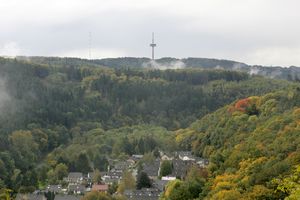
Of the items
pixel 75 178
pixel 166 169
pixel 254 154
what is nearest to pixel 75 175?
pixel 75 178

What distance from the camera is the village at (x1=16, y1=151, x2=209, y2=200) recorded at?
74.0m

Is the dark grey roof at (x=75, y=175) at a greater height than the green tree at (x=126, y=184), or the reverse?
the green tree at (x=126, y=184)

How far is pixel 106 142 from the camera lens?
12131cm

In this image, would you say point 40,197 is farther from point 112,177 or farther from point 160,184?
point 112,177

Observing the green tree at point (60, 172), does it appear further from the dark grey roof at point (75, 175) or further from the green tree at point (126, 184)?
the green tree at point (126, 184)

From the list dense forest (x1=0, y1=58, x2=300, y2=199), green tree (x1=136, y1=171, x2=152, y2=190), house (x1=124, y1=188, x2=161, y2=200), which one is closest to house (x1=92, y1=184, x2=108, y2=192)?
green tree (x1=136, y1=171, x2=152, y2=190)

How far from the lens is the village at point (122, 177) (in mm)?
74000

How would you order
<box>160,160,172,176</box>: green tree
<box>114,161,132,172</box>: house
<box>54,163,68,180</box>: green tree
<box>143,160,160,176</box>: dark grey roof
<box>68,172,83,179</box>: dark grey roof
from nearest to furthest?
<box>160,160,172,176</box>: green tree
<box>143,160,160,176</box>: dark grey roof
<box>68,172,83,179</box>: dark grey roof
<box>54,163,68,180</box>: green tree
<box>114,161,132,172</box>: house

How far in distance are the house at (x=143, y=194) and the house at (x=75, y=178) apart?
17.1 meters

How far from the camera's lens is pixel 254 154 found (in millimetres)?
49688

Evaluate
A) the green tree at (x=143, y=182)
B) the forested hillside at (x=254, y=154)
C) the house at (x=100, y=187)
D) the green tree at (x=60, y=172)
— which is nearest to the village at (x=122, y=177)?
the house at (x=100, y=187)

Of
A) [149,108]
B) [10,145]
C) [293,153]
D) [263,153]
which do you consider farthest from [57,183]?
[149,108]

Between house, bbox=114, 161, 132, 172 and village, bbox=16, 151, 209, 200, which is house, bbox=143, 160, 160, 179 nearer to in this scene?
village, bbox=16, 151, 209, 200

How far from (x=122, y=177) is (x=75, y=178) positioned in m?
11.5
